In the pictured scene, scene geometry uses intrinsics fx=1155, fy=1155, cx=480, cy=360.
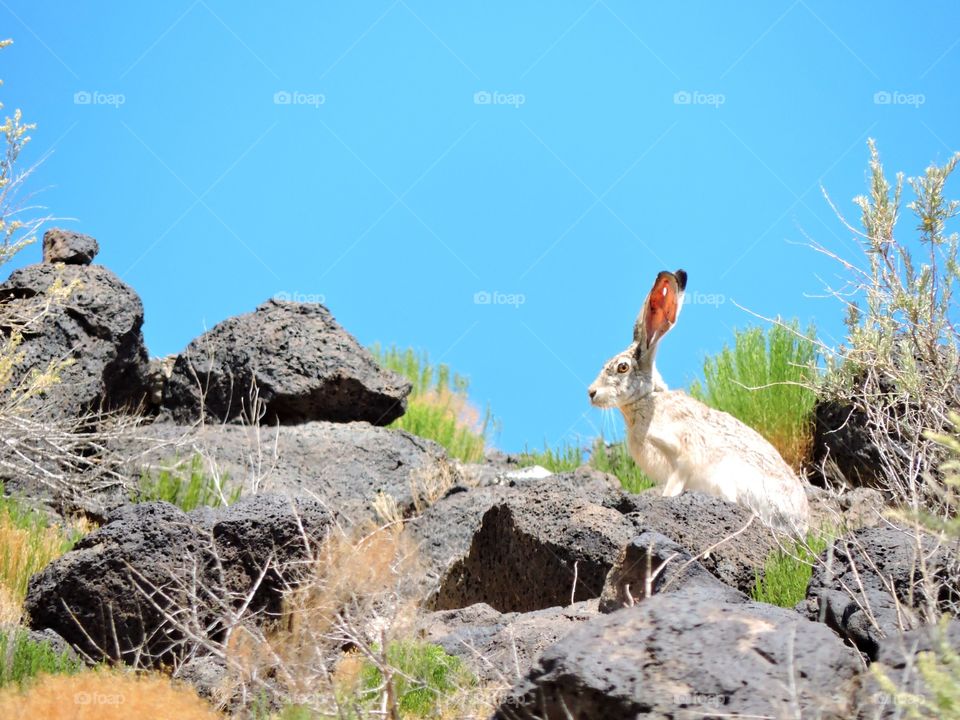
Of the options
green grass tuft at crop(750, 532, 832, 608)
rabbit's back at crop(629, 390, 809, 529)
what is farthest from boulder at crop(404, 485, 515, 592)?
green grass tuft at crop(750, 532, 832, 608)

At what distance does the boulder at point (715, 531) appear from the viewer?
742 cm

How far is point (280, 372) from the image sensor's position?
42.0 feet

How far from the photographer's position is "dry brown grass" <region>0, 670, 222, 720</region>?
15.6 ft

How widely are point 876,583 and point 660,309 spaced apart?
4952mm

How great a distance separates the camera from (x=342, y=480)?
1153 centimetres

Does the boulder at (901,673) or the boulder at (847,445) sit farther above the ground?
the boulder at (847,445)

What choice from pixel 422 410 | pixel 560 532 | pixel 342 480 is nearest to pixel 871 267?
pixel 560 532

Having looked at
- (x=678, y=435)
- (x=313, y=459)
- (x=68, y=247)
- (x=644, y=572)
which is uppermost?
(x=68, y=247)

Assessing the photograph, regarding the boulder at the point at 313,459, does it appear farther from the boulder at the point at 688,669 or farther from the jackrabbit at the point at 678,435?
Answer: the boulder at the point at 688,669

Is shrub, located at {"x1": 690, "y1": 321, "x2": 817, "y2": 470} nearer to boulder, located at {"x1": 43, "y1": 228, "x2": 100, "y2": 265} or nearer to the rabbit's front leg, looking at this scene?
the rabbit's front leg

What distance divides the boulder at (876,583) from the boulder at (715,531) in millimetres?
1392

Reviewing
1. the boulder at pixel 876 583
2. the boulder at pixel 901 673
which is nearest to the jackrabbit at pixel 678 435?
the boulder at pixel 876 583

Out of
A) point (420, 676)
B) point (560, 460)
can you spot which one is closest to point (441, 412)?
point (560, 460)

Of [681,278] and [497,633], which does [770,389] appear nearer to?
[681,278]
